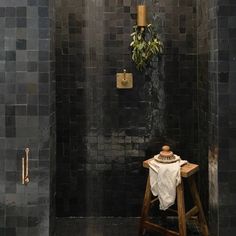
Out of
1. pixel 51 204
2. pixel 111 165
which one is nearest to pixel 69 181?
pixel 111 165

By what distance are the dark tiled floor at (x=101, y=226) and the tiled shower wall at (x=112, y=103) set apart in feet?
0.28

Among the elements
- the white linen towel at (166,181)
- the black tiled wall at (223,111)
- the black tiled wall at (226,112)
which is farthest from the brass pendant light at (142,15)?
the white linen towel at (166,181)

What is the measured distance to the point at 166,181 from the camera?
11.5 feet

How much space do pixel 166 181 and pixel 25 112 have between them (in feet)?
4.14

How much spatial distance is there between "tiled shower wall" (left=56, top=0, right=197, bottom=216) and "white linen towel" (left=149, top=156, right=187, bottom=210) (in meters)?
0.62

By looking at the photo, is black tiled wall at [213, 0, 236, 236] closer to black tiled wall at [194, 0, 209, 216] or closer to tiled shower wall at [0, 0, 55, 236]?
black tiled wall at [194, 0, 209, 216]

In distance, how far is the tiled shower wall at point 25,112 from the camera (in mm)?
3307

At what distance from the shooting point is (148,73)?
4133 mm

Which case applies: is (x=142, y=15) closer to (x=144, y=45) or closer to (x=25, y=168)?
(x=144, y=45)

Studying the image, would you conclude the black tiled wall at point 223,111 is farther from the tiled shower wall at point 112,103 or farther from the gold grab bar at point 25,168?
the gold grab bar at point 25,168

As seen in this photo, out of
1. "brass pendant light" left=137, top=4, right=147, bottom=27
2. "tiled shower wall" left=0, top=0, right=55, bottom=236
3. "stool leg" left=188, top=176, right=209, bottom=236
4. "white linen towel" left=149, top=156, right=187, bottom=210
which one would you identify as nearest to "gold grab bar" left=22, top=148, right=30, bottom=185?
"tiled shower wall" left=0, top=0, right=55, bottom=236

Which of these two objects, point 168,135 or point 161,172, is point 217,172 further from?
point 168,135

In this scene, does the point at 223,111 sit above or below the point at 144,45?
below

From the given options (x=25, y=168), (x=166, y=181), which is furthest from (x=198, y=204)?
(x=25, y=168)
